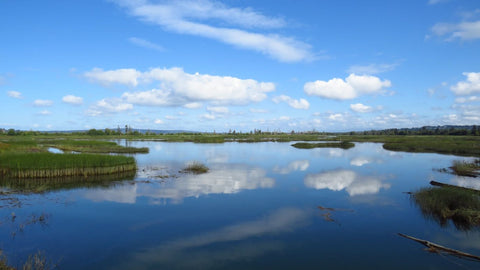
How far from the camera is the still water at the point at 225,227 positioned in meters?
8.34

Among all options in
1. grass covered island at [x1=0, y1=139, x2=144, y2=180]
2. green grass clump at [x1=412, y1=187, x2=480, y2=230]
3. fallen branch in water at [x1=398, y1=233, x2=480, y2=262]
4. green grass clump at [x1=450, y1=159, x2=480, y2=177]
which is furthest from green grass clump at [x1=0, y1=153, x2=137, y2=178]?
green grass clump at [x1=450, y1=159, x2=480, y2=177]

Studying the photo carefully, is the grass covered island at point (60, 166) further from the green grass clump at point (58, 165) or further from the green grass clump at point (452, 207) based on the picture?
the green grass clump at point (452, 207)

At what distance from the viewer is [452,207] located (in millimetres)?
12258

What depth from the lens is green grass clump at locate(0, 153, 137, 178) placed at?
1817 centimetres

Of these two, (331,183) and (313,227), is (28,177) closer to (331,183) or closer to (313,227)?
(313,227)

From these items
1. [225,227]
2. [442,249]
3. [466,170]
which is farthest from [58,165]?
[466,170]

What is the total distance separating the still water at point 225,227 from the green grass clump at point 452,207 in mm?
494

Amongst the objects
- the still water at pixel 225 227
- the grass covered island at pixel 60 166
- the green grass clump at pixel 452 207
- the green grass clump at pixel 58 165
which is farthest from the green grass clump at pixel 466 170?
the green grass clump at pixel 58 165

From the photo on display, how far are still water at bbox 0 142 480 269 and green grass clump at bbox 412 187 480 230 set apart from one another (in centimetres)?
49

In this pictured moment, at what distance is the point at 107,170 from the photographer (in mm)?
20609

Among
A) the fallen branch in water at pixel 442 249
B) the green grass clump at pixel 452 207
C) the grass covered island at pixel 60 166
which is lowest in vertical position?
the fallen branch in water at pixel 442 249

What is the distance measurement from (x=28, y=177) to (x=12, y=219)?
838 centimetres

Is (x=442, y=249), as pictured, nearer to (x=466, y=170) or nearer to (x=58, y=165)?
(x=466, y=170)

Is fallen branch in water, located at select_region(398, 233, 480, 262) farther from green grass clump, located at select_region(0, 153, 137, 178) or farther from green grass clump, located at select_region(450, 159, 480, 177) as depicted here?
green grass clump, located at select_region(0, 153, 137, 178)
